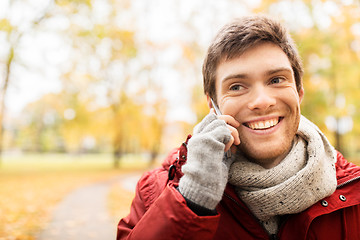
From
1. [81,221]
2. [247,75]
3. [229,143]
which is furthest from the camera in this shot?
[81,221]

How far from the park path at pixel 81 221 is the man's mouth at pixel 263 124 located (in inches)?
206

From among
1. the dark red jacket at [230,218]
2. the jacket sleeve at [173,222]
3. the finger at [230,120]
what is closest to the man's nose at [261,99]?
the finger at [230,120]

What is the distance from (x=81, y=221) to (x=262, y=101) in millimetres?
7000

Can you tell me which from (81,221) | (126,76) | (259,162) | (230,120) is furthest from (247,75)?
(126,76)

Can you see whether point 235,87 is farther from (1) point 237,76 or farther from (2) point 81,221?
(2) point 81,221

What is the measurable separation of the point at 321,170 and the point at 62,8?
1727cm

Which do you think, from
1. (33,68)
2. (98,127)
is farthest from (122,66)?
(33,68)

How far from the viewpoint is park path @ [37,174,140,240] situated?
614 cm

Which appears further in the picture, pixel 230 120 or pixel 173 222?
pixel 230 120

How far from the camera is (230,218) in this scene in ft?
5.60

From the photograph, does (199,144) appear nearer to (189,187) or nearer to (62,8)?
(189,187)

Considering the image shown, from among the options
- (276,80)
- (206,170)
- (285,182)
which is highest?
(276,80)

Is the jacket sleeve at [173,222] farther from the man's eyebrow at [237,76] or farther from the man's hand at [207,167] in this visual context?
the man's eyebrow at [237,76]

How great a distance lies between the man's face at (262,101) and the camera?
1689 millimetres
